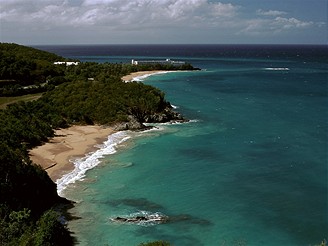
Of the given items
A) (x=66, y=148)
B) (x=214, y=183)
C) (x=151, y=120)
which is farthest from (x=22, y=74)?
(x=214, y=183)

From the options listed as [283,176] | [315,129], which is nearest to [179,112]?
[315,129]

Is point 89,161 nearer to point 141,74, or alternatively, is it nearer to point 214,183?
point 214,183

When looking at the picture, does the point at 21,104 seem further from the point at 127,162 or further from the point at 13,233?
the point at 13,233

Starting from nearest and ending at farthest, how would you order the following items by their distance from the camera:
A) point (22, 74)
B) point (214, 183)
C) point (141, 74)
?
1. point (214, 183)
2. point (22, 74)
3. point (141, 74)

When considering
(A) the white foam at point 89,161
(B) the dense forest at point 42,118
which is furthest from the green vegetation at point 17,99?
(A) the white foam at point 89,161

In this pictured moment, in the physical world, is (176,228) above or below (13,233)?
below

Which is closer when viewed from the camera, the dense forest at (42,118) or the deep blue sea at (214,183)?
the dense forest at (42,118)

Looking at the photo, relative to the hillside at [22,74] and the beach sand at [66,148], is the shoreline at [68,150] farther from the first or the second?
the hillside at [22,74]
